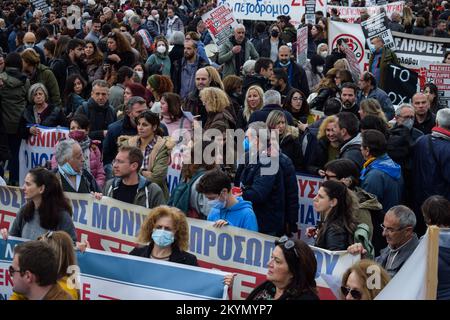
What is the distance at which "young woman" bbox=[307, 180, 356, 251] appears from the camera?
6871 millimetres

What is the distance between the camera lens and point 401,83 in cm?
1291

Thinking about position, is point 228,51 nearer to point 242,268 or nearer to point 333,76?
point 333,76

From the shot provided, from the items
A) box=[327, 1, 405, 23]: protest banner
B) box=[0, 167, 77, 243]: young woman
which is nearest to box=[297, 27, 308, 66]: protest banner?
box=[327, 1, 405, 23]: protest banner

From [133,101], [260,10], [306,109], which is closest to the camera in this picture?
[133,101]

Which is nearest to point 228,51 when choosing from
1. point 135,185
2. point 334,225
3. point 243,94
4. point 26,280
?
point 243,94

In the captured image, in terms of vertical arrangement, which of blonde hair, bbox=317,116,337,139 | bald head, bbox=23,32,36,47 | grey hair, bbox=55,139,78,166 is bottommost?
grey hair, bbox=55,139,78,166

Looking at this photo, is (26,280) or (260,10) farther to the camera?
(260,10)

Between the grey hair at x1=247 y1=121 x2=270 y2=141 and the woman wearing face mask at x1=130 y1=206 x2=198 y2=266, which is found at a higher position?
the grey hair at x1=247 y1=121 x2=270 y2=141

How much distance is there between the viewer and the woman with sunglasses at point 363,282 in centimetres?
567

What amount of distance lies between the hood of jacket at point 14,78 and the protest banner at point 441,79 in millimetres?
5246

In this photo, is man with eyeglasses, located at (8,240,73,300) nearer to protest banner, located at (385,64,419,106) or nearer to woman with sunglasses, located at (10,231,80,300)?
woman with sunglasses, located at (10,231,80,300)

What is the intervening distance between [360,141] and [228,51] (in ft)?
21.0

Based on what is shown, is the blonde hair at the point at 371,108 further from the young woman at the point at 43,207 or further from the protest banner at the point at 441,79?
the young woman at the point at 43,207
